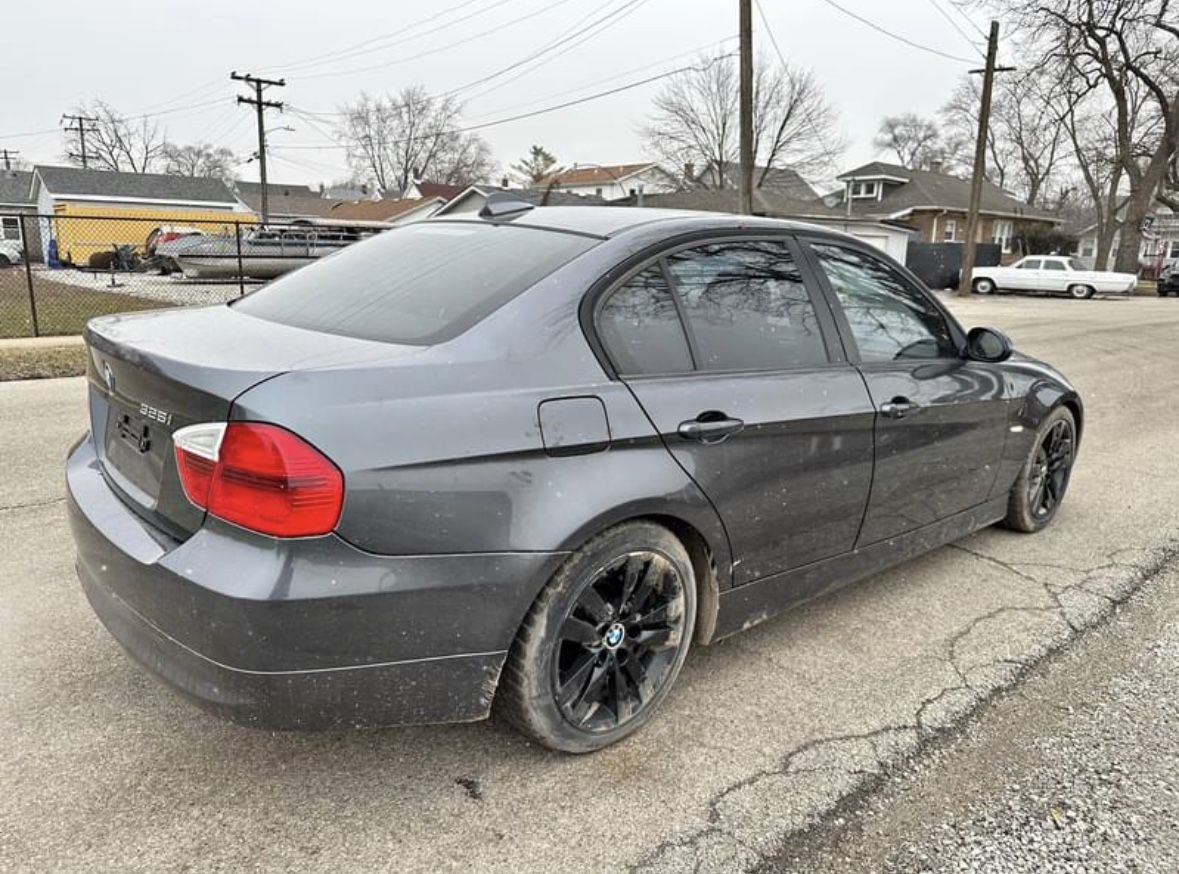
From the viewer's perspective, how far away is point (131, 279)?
25.5 meters

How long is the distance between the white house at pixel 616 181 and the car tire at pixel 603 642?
57.2m

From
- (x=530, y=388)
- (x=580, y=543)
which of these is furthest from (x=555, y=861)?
(x=530, y=388)

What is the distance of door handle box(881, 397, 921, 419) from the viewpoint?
123 inches

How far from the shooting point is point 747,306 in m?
2.87

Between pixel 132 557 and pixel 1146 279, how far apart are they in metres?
57.3

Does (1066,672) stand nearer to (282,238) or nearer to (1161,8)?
(282,238)

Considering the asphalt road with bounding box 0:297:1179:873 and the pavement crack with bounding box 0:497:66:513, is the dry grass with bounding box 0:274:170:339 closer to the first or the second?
the pavement crack with bounding box 0:497:66:513

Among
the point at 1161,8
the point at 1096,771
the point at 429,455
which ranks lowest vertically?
the point at 1096,771

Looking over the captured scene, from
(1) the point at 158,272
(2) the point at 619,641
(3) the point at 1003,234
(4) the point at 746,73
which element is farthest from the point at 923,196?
(2) the point at 619,641

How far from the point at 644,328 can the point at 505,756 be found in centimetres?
131

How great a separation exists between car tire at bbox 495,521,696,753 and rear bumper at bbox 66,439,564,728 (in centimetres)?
9

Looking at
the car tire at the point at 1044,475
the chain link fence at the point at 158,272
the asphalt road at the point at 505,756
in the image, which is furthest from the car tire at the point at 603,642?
the chain link fence at the point at 158,272

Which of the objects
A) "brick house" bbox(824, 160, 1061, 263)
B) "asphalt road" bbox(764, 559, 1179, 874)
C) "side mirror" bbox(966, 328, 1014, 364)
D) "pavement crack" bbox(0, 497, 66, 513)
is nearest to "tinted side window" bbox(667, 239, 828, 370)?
"side mirror" bbox(966, 328, 1014, 364)

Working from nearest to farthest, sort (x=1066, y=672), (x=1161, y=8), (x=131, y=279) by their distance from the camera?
(x=1066, y=672) < (x=131, y=279) < (x=1161, y=8)
